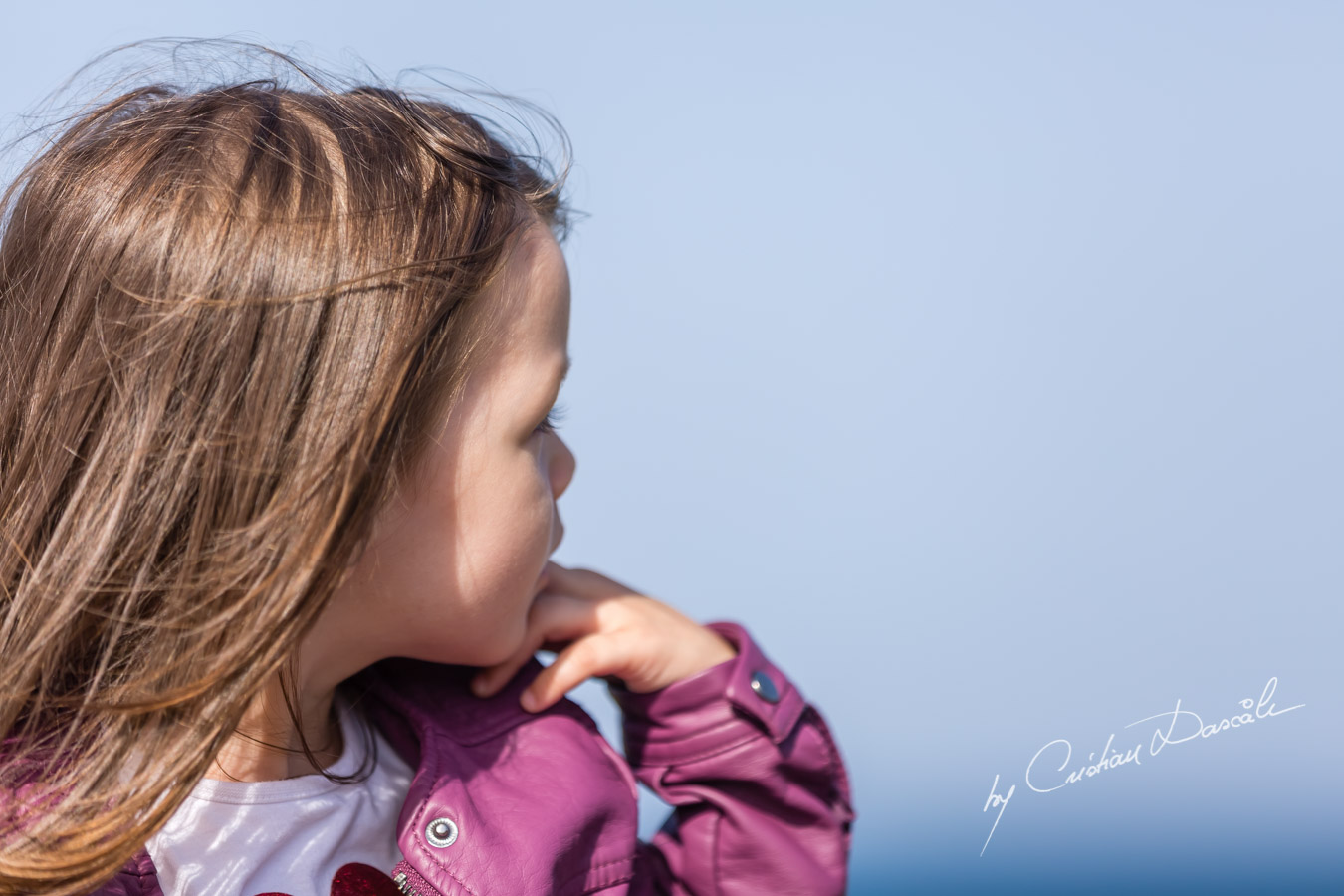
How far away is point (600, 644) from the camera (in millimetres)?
1009

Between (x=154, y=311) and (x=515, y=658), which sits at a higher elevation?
(x=154, y=311)

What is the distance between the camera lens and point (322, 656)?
87cm

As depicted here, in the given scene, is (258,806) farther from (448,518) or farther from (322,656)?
(448,518)

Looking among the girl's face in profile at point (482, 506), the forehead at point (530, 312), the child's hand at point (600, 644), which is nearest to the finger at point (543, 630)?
the child's hand at point (600, 644)

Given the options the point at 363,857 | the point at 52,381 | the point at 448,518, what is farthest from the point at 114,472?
the point at 363,857

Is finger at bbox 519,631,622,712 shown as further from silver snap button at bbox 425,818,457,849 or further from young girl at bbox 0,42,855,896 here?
silver snap button at bbox 425,818,457,849

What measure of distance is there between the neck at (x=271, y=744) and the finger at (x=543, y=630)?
14cm

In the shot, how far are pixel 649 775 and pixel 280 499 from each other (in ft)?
1.46

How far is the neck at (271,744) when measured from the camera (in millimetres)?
848

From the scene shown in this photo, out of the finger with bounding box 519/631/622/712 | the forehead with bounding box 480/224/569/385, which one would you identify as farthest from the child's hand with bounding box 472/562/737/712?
the forehead with bounding box 480/224/569/385

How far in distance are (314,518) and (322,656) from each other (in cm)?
17

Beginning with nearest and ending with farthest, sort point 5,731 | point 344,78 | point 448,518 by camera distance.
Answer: point 5,731 → point 448,518 → point 344,78

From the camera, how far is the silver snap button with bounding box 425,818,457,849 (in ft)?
2.77

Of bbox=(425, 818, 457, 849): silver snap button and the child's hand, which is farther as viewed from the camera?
the child's hand
